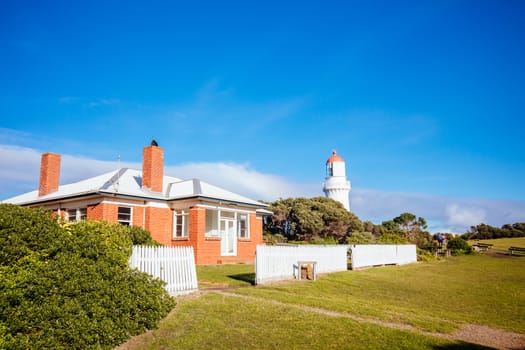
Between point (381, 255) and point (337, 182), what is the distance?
1083 inches

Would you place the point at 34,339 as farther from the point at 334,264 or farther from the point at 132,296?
the point at 334,264

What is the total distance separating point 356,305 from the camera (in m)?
9.54

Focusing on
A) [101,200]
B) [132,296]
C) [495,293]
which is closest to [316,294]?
[132,296]

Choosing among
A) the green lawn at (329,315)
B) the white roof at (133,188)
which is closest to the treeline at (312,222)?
the white roof at (133,188)

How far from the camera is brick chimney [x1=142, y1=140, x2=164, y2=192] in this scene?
21.4m

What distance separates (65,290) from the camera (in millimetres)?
6773

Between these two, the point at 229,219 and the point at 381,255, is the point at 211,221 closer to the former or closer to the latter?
the point at 229,219

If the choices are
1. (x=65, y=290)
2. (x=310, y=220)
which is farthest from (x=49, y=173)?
(x=310, y=220)

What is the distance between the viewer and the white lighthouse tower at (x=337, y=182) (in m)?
48.9

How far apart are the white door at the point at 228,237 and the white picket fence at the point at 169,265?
1094 centimetres

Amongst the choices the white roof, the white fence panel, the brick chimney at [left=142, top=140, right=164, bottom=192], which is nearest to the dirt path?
the white fence panel

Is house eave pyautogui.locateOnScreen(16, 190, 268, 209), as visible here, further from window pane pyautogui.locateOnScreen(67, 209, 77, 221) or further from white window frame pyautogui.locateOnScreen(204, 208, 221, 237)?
white window frame pyautogui.locateOnScreen(204, 208, 221, 237)

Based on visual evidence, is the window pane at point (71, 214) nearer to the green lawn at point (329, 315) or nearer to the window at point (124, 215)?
the window at point (124, 215)

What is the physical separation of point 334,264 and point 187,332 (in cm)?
1100
